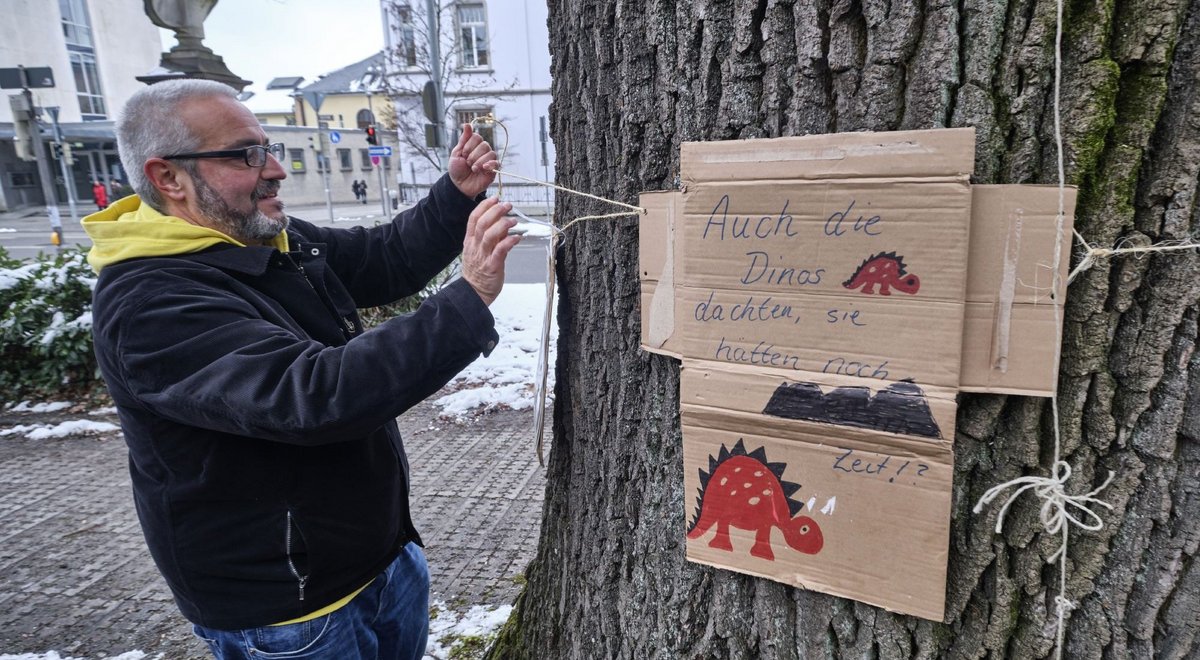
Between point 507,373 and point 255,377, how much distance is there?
17.9 feet

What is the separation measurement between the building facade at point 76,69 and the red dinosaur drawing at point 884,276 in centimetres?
3241

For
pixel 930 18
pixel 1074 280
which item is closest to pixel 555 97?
pixel 930 18

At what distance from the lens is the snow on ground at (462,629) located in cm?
302

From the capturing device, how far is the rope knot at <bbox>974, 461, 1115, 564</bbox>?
1137 mm

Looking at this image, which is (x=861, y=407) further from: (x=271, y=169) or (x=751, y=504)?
(x=271, y=169)

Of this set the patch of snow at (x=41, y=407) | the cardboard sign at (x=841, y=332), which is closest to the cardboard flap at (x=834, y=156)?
the cardboard sign at (x=841, y=332)

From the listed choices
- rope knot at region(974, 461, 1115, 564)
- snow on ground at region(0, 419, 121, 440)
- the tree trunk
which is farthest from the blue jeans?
snow on ground at region(0, 419, 121, 440)

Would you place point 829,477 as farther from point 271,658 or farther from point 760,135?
point 271,658

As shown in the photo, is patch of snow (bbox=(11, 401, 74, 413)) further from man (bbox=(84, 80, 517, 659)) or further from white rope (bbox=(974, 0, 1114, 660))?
white rope (bbox=(974, 0, 1114, 660))

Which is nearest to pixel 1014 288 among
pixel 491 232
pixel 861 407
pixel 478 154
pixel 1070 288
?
pixel 1070 288

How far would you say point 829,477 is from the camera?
1.28m

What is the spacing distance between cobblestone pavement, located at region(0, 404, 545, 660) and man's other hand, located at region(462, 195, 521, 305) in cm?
233

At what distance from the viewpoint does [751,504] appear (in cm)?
137

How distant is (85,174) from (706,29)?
39.0m
